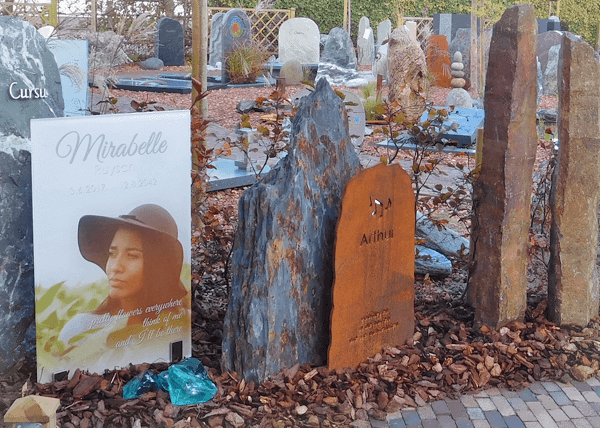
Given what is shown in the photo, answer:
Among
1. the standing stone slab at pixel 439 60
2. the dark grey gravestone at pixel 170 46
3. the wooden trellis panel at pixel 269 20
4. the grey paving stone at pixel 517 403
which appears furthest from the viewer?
the wooden trellis panel at pixel 269 20

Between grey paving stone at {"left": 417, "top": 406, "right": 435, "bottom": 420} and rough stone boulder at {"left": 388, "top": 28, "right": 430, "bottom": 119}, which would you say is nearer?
grey paving stone at {"left": 417, "top": 406, "right": 435, "bottom": 420}

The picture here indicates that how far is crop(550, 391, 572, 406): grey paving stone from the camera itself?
2953 mm

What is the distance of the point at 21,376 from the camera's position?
295 centimetres

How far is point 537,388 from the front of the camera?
3.07 meters

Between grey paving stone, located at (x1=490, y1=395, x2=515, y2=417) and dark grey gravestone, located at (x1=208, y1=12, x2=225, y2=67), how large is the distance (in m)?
13.9

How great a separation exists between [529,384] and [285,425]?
1170 mm

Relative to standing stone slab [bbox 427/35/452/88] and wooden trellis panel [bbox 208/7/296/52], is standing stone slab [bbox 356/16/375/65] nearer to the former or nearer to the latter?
wooden trellis panel [bbox 208/7/296/52]

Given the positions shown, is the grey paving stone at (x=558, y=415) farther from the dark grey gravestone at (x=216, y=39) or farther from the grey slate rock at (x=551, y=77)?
the dark grey gravestone at (x=216, y=39)

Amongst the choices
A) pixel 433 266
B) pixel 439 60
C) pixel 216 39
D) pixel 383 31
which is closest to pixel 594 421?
pixel 433 266

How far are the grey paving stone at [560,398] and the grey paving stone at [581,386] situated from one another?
10 centimetres

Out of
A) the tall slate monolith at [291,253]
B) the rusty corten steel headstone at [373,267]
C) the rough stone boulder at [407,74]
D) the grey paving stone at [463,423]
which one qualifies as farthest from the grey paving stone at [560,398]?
the rough stone boulder at [407,74]

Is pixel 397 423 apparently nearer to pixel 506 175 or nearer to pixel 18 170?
pixel 506 175

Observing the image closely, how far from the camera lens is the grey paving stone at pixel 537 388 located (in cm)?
304

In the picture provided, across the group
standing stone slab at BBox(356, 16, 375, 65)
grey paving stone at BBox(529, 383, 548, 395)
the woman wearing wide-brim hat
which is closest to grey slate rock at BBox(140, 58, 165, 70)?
standing stone slab at BBox(356, 16, 375, 65)
